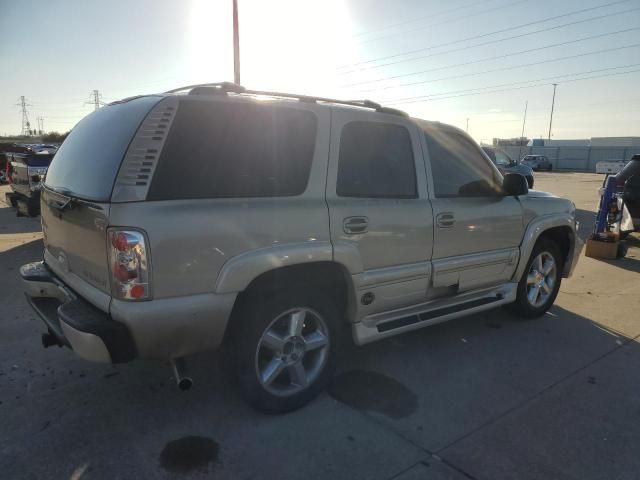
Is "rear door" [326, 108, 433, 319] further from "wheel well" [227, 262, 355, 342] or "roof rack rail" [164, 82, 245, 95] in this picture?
"roof rack rail" [164, 82, 245, 95]

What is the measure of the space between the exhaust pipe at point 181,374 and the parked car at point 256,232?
0.02 meters

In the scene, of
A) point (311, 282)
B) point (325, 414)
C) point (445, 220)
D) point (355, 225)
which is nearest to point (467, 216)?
point (445, 220)

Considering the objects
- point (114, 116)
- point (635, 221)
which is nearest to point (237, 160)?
point (114, 116)

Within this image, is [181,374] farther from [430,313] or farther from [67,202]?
[430,313]

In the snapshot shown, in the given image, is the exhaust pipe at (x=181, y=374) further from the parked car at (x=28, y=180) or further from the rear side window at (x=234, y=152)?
the parked car at (x=28, y=180)

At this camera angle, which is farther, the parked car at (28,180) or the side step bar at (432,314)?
the parked car at (28,180)

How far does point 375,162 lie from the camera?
130 inches

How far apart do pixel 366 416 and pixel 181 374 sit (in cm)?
121

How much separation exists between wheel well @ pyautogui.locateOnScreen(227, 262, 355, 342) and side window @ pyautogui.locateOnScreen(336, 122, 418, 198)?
0.52 m

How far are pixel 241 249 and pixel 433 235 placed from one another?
5.24ft

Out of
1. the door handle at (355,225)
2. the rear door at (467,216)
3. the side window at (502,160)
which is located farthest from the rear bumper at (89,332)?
the side window at (502,160)

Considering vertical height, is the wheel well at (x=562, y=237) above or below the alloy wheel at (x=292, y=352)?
above

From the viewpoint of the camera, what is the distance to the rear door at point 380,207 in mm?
3033

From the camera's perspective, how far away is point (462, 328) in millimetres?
4535
